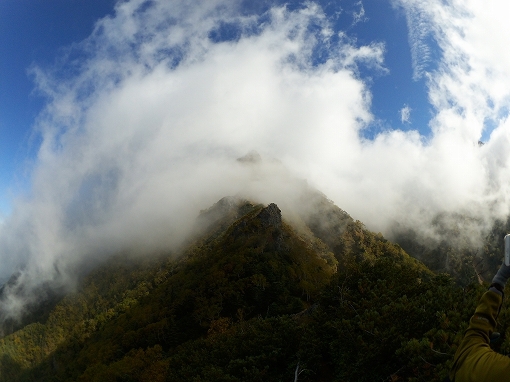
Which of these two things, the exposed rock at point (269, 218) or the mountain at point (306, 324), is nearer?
the mountain at point (306, 324)

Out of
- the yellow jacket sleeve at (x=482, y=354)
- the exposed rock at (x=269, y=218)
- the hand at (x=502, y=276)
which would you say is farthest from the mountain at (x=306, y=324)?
the exposed rock at (x=269, y=218)

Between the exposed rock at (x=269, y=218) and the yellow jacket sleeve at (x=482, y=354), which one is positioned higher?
the exposed rock at (x=269, y=218)

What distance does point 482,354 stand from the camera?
453cm

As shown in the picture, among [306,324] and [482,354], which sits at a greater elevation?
[482,354]

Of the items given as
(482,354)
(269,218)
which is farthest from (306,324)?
(269,218)

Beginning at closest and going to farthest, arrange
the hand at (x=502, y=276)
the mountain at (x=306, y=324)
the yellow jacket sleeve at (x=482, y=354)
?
the yellow jacket sleeve at (x=482, y=354) → the hand at (x=502, y=276) → the mountain at (x=306, y=324)

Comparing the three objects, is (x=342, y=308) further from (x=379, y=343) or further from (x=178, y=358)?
(x=178, y=358)

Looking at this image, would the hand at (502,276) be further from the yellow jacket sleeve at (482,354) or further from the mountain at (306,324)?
the mountain at (306,324)

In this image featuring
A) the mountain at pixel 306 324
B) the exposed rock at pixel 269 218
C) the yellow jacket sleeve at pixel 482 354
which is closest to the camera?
the yellow jacket sleeve at pixel 482 354

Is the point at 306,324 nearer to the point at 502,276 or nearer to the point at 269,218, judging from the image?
the point at 502,276

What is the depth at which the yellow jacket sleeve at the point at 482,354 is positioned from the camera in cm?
411

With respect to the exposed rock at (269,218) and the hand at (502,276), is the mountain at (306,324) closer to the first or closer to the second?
the hand at (502,276)

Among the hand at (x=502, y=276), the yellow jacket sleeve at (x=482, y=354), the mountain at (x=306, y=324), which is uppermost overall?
the hand at (x=502, y=276)

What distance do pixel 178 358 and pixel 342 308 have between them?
24.5 m
